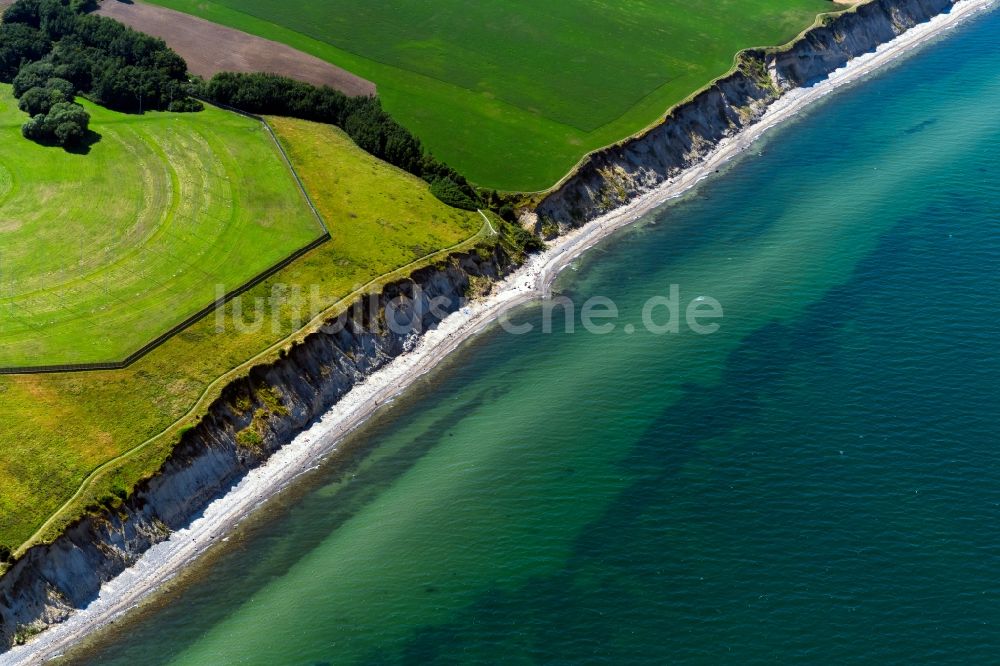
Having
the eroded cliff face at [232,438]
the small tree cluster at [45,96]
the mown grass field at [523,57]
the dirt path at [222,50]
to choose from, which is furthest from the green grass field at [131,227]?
the mown grass field at [523,57]

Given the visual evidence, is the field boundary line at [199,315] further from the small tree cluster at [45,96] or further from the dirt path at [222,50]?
the small tree cluster at [45,96]

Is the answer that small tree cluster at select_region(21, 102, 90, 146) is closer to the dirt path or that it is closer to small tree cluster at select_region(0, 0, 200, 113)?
small tree cluster at select_region(0, 0, 200, 113)

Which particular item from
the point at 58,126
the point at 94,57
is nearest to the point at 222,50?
the point at 94,57

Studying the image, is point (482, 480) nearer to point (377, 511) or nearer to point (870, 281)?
point (377, 511)

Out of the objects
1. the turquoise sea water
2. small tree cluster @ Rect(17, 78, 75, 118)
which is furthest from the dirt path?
the turquoise sea water

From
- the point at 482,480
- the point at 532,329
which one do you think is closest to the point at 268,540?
the point at 482,480

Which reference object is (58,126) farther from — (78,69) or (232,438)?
(232,438)

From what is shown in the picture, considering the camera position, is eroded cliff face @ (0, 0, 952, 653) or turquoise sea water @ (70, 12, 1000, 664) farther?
eroded cliff face @ (0, 0, 952, 653)

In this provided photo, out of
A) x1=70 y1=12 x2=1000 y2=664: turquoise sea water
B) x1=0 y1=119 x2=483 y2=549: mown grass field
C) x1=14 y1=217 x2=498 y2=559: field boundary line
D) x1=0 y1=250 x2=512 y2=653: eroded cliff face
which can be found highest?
x1=0 y1=119 x2=483 y2=549: mown grass field
